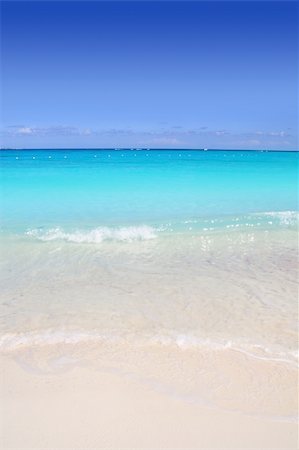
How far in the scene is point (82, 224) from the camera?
12.3 m

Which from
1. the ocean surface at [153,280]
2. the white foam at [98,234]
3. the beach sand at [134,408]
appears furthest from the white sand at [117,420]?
the white foam at [98,234]

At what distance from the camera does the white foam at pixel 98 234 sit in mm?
10254

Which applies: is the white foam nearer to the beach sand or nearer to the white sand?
the beach sand

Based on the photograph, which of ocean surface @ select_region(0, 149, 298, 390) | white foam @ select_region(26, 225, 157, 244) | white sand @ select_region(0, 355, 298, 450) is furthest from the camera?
white foam @ select_region(26, 225, 157, 244)

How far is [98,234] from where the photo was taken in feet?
35.6

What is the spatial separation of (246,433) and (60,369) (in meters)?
2.00

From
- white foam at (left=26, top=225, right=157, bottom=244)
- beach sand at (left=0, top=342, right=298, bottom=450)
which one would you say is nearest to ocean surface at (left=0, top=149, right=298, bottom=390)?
white foam at (left=26, top=225, right=157, bottom=244)

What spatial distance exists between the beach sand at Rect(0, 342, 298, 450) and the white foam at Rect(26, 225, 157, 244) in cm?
577

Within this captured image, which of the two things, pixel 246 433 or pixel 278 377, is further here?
pixel 278 377

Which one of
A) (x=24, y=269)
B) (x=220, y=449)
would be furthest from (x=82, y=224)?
(x=220, y=449)

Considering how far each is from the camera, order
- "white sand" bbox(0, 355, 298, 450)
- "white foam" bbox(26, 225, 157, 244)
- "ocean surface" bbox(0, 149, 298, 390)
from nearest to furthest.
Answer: "white sand" bbox(0, 355, 298, 450) → "ocean surface" bbox(0, 149, 298, 390) → "white foam" bbox(26, 225, 157, 244)

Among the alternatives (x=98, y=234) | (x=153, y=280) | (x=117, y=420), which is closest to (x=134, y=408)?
(x=117, y=420)

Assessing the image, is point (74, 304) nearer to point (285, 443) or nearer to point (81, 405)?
point (81, 405)

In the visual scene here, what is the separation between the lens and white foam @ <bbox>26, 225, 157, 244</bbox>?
10254 mm
